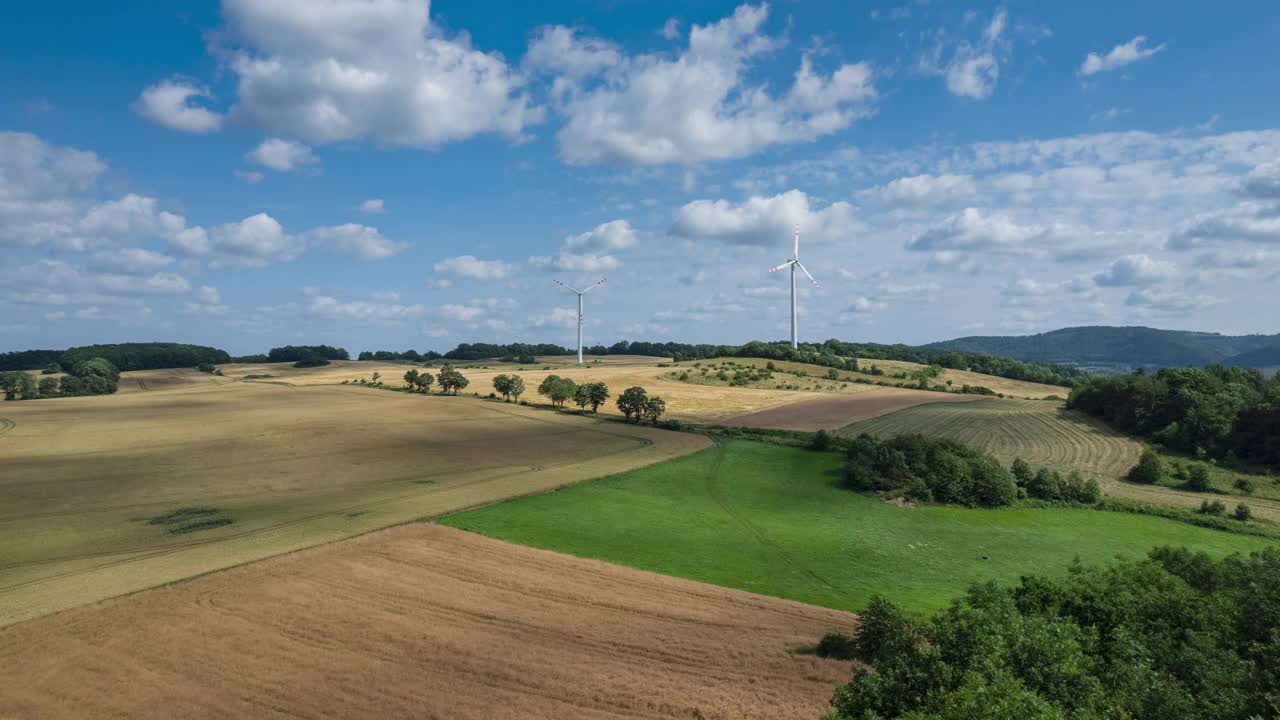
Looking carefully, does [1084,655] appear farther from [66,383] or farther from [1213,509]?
[66,383]

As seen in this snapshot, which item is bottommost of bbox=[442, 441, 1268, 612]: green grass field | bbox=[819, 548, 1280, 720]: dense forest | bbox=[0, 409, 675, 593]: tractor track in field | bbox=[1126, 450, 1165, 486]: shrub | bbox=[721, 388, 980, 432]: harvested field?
bbox=[442, 441, 1268, 612]: green grass field

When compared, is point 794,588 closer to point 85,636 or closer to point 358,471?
point 85,636

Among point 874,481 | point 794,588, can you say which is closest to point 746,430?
point 874,481

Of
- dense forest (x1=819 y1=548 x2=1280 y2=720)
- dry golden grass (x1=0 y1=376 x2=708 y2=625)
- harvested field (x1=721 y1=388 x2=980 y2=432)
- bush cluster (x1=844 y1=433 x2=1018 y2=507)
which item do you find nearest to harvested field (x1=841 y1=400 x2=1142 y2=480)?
harvested field (x1=721 y1=388 x2=980 y2=432)

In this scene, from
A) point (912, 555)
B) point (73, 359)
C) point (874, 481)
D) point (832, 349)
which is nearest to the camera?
point (912, 555)

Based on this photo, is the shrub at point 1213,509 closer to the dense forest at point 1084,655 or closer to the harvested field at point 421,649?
the dense forest at point 1084,655

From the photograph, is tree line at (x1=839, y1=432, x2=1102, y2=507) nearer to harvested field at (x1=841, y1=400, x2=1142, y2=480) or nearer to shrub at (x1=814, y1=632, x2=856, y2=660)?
harvested field at (x1=841, y1=400, x2=1142, y2=480)
